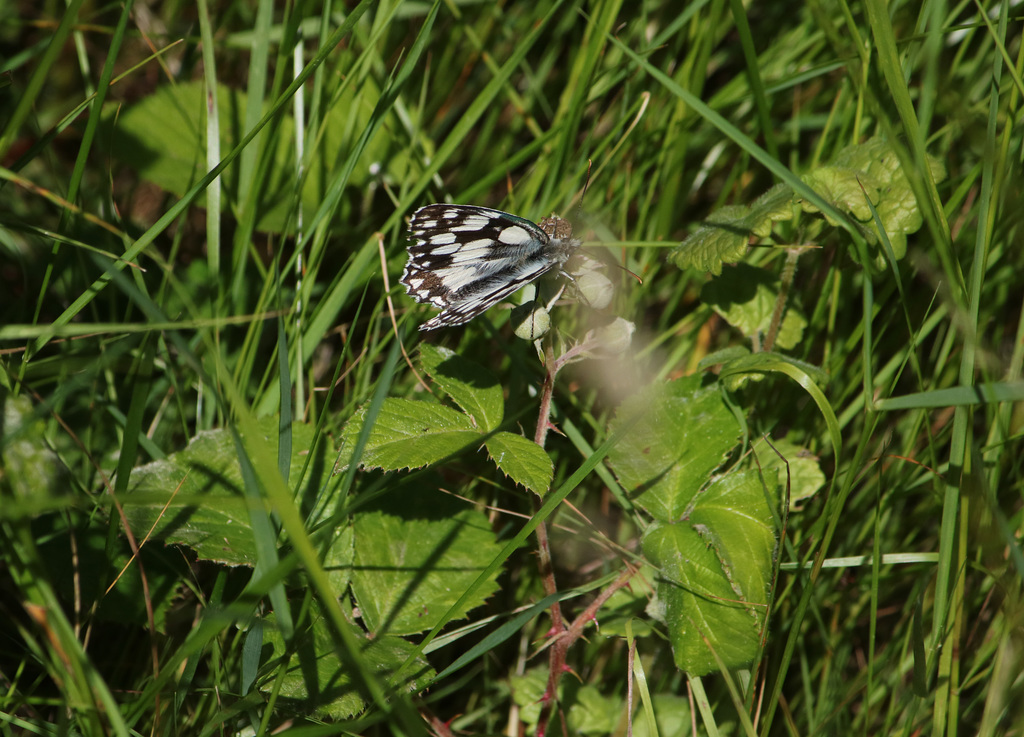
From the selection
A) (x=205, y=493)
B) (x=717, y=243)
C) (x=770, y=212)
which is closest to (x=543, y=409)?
(x=717, y=243)

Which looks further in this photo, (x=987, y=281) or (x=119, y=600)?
(x=987, y=281)

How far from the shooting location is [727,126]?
1.74 metres

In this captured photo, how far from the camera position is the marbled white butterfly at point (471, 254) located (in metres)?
1.66

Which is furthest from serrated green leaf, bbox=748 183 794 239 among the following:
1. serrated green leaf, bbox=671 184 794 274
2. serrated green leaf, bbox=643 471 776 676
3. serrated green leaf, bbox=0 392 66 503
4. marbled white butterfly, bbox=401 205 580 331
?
serrated green leaf, bbox=0 392 66 503

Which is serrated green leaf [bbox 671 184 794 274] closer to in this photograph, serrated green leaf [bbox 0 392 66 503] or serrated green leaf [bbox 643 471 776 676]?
serrated green leaf [bbox 643 471 776 676]

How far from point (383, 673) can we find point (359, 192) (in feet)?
6.02

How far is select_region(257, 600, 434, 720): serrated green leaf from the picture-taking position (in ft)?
4.91

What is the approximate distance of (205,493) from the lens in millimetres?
1805

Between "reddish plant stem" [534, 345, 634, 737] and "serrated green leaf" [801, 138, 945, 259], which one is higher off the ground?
"serrated green leaf" [801, 138, 945, 259]

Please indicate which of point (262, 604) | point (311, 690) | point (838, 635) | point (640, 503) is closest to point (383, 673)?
point (311, 690)

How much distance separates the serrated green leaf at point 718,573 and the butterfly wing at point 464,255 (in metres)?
0.69

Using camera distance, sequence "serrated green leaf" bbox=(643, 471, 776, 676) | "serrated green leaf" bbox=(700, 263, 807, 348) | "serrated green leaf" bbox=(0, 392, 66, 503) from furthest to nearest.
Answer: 1. "serrated green leaf" bbox=(700, 263, 807, 348)
2. "serrated green leaf" bbox=(643, 471, 776, 676)
3. "serrated green leaf" bbox=(0, 392, 66, 503)

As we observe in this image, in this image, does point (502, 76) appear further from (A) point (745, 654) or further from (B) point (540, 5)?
(A) point (745, 654)

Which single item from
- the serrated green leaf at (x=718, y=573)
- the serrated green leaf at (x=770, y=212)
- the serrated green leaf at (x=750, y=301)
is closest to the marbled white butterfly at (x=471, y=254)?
the serrated green leaf at (x=770, y=212)
